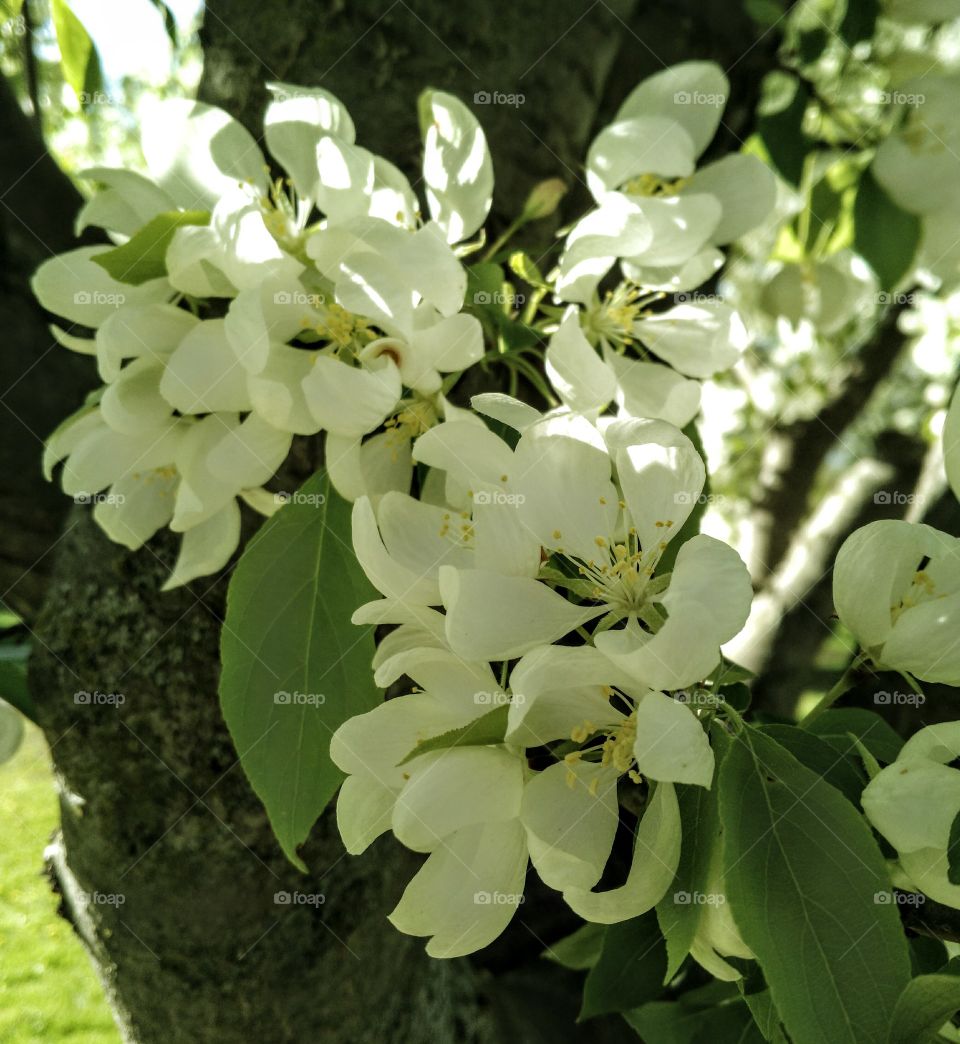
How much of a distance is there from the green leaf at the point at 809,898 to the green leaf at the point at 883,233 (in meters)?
1.03

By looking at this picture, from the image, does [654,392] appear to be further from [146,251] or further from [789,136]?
[789,136]

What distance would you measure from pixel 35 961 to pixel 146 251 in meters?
1.14

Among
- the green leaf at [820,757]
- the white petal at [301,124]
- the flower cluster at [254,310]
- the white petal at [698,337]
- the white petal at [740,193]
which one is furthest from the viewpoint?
the white petal at [740,193]

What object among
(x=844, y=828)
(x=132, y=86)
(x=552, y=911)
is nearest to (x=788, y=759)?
(x=844, y=828)

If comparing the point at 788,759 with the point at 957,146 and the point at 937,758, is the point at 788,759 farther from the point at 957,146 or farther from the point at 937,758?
the point at 957,146

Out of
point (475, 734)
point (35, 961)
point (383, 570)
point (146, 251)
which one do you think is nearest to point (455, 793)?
point (475, 734)

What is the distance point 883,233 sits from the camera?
142cm

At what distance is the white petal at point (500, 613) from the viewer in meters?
0.59

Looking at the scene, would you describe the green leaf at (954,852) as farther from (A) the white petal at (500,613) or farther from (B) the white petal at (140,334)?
(B) the white petal at (140,334)

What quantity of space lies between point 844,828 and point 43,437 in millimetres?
1128

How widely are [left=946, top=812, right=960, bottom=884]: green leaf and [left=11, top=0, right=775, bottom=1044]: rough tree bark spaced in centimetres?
74

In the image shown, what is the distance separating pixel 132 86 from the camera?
289cm

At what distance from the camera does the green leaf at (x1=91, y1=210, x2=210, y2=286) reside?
0.80 meters

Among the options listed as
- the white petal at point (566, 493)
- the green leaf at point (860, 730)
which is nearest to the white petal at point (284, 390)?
the white petal at point (566, 493)
